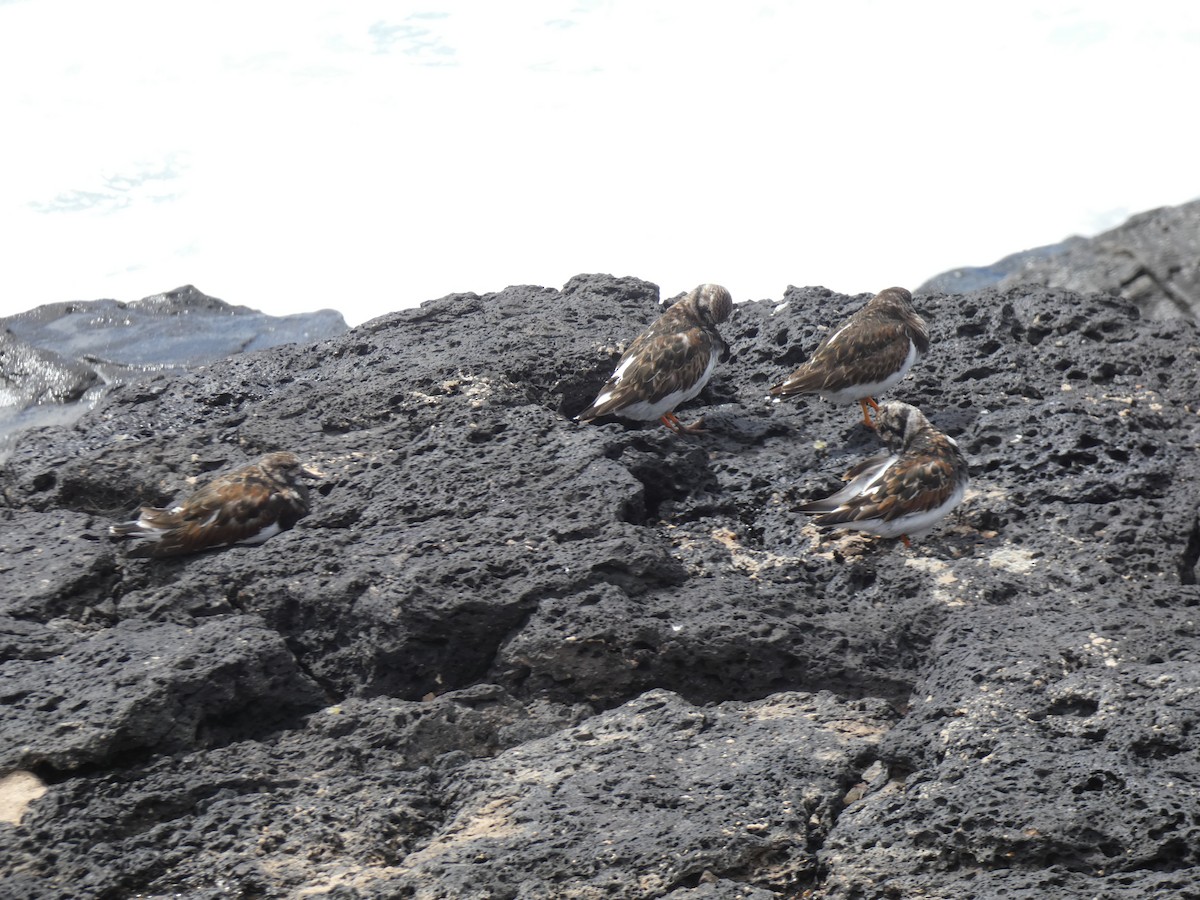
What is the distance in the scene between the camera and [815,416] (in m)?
8.10

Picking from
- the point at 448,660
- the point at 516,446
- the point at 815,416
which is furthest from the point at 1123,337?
the point at 448,660

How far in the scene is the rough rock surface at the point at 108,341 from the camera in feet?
36.7

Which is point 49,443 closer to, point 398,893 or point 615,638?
point 615,638

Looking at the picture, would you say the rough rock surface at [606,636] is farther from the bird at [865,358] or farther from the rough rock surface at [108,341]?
the rough rock surface at [108,341]

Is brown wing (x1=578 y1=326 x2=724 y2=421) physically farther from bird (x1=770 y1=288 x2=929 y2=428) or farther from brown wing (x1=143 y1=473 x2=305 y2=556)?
brown wing (x1=143 y1=473 x2=305 y2=556)

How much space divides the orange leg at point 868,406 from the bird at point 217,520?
333 centimetres

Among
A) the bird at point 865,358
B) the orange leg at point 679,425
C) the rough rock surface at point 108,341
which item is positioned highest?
the rough rock surface at point 108,341

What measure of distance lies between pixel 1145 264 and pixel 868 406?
14.3 m

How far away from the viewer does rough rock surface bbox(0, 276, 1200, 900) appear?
4508 millimetres

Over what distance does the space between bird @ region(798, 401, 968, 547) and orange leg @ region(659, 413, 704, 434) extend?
3.58ft

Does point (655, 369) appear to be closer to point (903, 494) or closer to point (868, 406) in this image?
point (868, 406)

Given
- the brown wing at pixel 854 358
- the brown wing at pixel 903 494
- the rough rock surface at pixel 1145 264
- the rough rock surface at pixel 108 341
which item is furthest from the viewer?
the rough rock surface at pixel 1145 264

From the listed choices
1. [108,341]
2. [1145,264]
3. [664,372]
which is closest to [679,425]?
[664,372]

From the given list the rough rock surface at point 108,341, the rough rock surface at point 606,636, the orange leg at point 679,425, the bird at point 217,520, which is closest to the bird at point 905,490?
the rough rock surface at point 606,636
